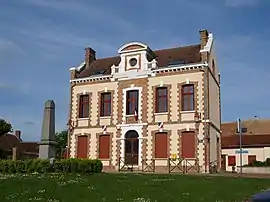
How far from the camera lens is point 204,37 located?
3159 cm

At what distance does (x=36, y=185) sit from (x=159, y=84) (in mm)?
19177

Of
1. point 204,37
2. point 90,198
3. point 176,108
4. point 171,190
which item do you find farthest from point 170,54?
point 90,198

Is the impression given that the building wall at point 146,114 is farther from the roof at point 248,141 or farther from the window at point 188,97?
the roof at point 248,141

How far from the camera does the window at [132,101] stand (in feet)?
105

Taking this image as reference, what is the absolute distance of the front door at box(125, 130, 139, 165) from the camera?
3128 cm

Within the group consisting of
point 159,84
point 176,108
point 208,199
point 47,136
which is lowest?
point 208,199

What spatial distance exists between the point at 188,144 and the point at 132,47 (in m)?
9.45

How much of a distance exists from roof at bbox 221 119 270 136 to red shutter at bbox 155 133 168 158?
2515 cm

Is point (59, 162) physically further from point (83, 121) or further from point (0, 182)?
point (83, 121)

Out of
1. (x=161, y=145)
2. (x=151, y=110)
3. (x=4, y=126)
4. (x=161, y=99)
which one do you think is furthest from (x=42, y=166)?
(x=4, y=126)

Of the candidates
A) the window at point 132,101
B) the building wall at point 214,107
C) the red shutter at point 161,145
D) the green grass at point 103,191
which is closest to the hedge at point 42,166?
the green grass at point 103,191

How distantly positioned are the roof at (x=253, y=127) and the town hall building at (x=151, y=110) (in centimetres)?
2008

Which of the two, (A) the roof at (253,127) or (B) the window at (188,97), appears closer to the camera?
(B) the window at (188,97)

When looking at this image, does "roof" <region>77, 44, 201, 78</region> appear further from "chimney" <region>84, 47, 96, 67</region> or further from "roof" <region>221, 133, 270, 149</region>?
"roof" <region>221, 133, 270, 149</region>
